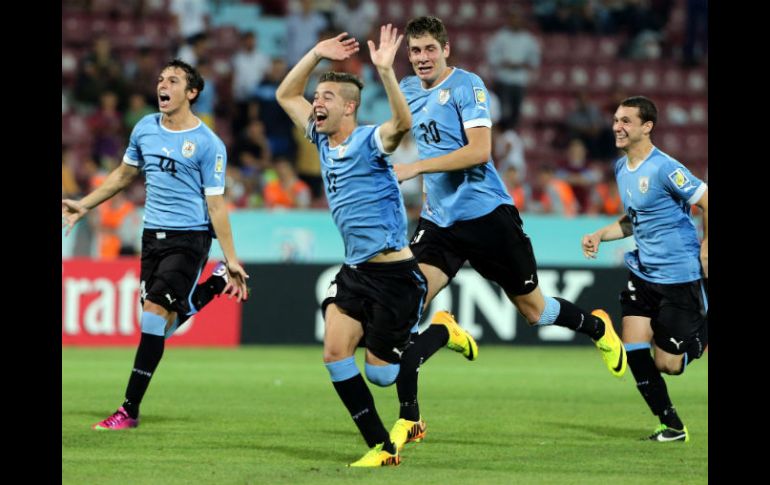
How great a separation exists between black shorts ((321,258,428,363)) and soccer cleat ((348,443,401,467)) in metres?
0.57

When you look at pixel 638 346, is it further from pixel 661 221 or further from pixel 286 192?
pixel 286 192

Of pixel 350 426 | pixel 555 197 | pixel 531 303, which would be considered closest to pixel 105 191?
pixel 350 426

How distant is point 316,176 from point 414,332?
1046 centimetres

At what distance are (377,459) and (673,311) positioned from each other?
2.61 meters

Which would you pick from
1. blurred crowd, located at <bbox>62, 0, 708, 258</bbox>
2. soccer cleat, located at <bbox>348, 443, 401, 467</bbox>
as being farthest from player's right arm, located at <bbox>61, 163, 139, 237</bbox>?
blurred crowd, located at <bbox>62, 0, 708, 258</bbox>

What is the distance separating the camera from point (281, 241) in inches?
658

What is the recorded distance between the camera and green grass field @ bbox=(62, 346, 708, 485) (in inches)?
282

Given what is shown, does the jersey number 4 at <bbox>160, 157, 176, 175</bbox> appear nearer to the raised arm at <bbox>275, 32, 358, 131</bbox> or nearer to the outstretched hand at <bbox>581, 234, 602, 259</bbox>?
the raised arm at <bbox>275, 32, 358, 131</bbox>

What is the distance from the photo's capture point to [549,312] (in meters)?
9.18

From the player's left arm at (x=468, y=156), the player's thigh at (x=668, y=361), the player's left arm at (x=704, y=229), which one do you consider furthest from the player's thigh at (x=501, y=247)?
the player's left arm at (x=704, y=229)

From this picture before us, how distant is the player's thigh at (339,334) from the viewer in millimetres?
7371
